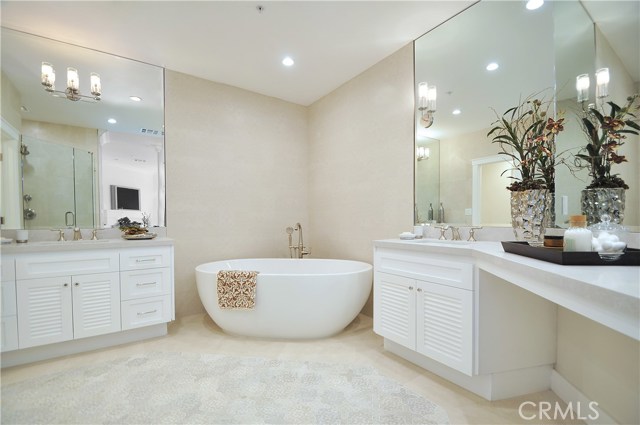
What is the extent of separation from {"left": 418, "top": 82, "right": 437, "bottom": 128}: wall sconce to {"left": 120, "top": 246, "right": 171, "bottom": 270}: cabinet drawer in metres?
2.61

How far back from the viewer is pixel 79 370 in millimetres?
2109

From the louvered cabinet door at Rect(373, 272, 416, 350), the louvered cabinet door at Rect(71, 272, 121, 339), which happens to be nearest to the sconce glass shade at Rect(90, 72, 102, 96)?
the louvered cabinet door at Rect(71, 272, 121, 339)

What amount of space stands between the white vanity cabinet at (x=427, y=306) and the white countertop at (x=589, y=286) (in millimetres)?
431

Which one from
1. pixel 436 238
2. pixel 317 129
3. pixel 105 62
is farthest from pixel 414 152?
pixel 105 62

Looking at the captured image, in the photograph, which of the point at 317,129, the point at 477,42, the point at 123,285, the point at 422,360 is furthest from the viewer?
the point at 317,129

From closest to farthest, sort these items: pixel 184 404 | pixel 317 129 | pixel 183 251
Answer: pixel 184 404, pixel 183 251, pixel 317 129

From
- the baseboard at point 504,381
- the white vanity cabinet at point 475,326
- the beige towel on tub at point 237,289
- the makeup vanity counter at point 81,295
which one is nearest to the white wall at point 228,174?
the makeup vanity counter at point 81,295

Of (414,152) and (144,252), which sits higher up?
(414,152)

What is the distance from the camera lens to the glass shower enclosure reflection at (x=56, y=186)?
8.36 ft

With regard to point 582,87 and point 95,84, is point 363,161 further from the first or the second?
point 95,84

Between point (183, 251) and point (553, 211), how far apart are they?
3298 mm

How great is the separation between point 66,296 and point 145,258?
584mm

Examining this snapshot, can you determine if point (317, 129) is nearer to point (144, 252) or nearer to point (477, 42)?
point (477, 42)

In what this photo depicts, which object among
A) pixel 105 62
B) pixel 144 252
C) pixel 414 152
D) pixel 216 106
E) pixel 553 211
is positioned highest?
pixel 105 62
